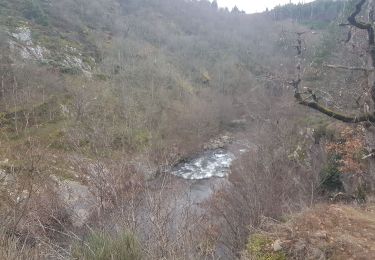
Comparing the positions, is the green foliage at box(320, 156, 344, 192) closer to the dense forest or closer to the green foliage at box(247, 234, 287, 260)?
the dense forest

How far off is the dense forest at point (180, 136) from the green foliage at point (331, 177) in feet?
0.23

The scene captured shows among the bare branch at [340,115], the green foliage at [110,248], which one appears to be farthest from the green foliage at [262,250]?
the bare branch at [340,115]

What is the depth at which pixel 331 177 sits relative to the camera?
17.9 metres

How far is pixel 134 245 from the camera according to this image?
450cm

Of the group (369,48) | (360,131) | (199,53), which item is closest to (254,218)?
(360,131)

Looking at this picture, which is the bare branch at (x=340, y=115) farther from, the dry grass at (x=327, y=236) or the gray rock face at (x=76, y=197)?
the gray rock face at (x=76, y=197)

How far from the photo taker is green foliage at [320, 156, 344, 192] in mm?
17719

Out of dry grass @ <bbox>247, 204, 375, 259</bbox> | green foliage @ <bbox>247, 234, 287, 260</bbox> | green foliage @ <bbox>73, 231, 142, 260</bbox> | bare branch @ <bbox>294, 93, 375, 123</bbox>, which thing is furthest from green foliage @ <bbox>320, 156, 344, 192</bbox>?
green foliage @ <bbox>73, 231, 142, 260</bbox>

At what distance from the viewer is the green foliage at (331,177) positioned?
17.7 metres

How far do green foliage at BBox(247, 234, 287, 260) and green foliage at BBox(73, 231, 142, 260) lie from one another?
1903 mm

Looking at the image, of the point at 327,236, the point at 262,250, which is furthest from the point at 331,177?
the point at 262,250

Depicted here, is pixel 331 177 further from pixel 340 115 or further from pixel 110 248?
pixel 110 248

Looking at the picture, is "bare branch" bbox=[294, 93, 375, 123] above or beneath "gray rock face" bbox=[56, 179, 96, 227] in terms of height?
above

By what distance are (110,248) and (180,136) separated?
3103 cm
